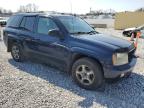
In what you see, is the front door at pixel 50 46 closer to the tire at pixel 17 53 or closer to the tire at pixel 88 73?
the tire at pixel 88 73

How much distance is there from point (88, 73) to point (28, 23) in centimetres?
287

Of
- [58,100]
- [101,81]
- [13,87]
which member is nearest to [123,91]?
[101,81]

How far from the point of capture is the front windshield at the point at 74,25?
19.1 feet

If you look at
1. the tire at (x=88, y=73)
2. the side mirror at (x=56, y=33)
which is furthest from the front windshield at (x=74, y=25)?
the tire at (x=88, y=73)

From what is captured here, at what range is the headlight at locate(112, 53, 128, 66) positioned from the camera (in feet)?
15.7

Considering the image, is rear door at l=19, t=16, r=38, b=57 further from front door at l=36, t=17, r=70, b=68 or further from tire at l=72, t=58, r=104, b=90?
tire at l=72, t=58, r=104, b=90

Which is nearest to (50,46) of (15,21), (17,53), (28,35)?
(28,35)

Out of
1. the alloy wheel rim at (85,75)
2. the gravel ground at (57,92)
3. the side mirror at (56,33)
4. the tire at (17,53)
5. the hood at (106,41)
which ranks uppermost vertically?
the side mirror at (56,33)

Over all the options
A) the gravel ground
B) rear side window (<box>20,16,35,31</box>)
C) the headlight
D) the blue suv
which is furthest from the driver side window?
the headlight

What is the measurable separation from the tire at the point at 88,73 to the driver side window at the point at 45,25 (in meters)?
1.30

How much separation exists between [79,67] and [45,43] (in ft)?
4.33

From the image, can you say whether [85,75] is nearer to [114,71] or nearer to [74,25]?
[114,71]

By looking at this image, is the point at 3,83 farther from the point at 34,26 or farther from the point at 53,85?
the point at 34,26

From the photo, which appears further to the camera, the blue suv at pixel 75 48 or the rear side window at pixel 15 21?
the rear side window at pixel 15 21
